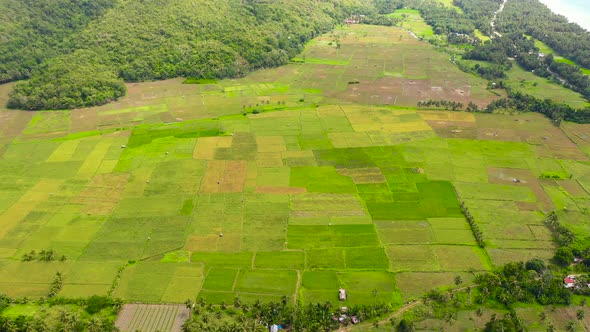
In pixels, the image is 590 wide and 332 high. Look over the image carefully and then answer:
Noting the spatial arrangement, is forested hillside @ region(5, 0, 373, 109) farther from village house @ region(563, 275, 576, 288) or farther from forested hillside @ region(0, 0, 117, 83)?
village house @ region(563, 275, 576, 288)

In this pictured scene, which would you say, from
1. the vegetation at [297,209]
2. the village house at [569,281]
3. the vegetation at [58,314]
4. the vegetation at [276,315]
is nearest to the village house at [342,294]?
the vegetation at [297,209]

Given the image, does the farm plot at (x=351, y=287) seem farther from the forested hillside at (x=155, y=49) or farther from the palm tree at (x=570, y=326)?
the forested hillside at (x=155, y=49)

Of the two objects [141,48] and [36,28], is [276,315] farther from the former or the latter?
[36,28]

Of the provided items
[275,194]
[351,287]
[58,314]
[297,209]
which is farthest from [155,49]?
[351,287]

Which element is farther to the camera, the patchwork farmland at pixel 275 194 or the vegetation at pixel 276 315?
the patchwork farmland at pixel 275 194

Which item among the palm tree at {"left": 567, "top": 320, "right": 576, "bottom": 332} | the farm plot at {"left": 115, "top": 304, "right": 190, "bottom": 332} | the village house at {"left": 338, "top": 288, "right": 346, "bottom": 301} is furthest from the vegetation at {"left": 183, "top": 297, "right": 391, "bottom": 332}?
the palm tree at {"left": 567, "top": 320, "right": 576, "bottom": 332}

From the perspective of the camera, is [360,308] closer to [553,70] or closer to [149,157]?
[149,157]

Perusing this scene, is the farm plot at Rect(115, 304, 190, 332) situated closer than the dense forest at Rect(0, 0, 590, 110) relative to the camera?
Yes
